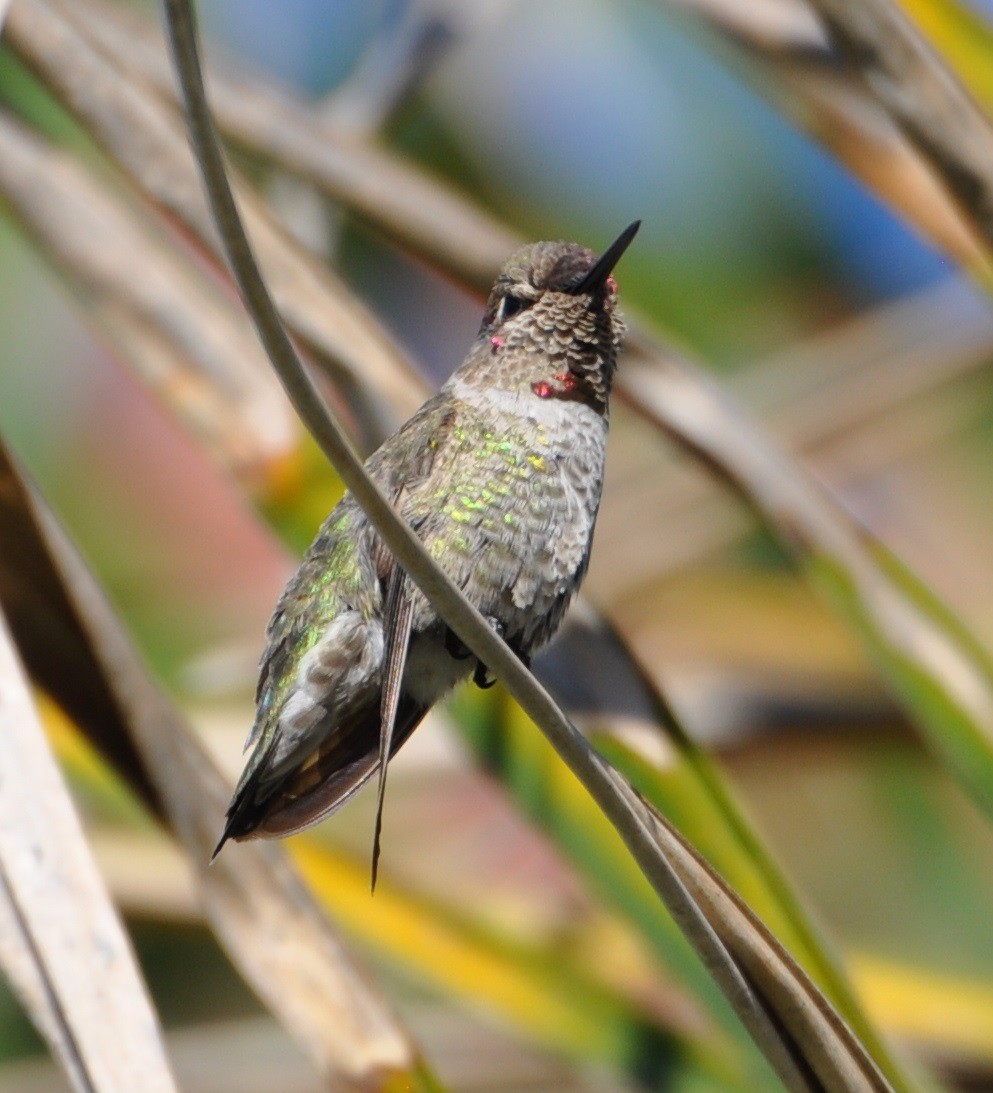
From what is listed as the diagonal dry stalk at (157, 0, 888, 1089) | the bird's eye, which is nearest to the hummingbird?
the bird's eye

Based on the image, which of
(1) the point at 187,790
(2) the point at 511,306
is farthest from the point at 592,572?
(1) the point at 187,790

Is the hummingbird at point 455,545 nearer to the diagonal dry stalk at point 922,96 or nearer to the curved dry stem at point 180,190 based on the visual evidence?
the curved dry stem at point 180,190

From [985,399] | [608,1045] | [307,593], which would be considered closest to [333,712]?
[307,593]

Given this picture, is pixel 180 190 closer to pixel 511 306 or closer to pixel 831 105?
pixel 511 306

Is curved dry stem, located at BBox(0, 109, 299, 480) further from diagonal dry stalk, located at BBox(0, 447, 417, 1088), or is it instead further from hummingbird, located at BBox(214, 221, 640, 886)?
diagonal dry stalk, located at BBox(0, 447, 417, 1088)

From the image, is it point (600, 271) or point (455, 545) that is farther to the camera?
point (600, 271)

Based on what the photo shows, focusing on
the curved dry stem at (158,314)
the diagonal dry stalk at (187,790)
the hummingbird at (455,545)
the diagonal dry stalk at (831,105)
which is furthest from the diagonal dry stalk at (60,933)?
the diagonal dry stalk at (831,105)
